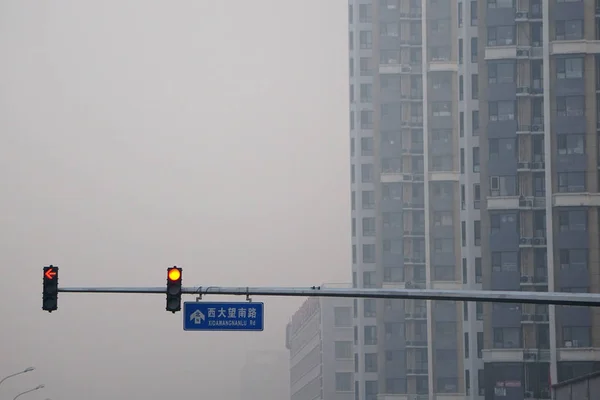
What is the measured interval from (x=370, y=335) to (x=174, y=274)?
128762 mm

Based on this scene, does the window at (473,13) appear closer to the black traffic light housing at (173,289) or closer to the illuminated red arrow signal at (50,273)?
the illuminated red arrow signal at (50,273)

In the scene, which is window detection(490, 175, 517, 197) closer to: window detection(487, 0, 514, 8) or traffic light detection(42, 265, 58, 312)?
window detection(487, 0, 514, 8)

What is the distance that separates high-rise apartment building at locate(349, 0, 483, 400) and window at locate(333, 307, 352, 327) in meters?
28.7

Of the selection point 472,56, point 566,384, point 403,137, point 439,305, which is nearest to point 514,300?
point 566,384

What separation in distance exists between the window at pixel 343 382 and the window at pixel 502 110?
7701cm

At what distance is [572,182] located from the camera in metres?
113

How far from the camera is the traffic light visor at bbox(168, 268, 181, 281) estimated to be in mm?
29922

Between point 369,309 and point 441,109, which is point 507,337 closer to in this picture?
point 441,109

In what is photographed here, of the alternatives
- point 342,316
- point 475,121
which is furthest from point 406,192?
point 342,316

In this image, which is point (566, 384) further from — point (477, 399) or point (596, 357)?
point (477, 399)

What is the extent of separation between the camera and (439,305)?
143 meters

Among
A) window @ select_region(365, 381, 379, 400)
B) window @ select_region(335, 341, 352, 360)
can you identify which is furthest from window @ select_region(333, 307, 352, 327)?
window @ select_region(365, 381, 379, 400)

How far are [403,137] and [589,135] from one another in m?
43.7

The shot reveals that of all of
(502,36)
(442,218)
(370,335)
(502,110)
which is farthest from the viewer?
(370,335)
